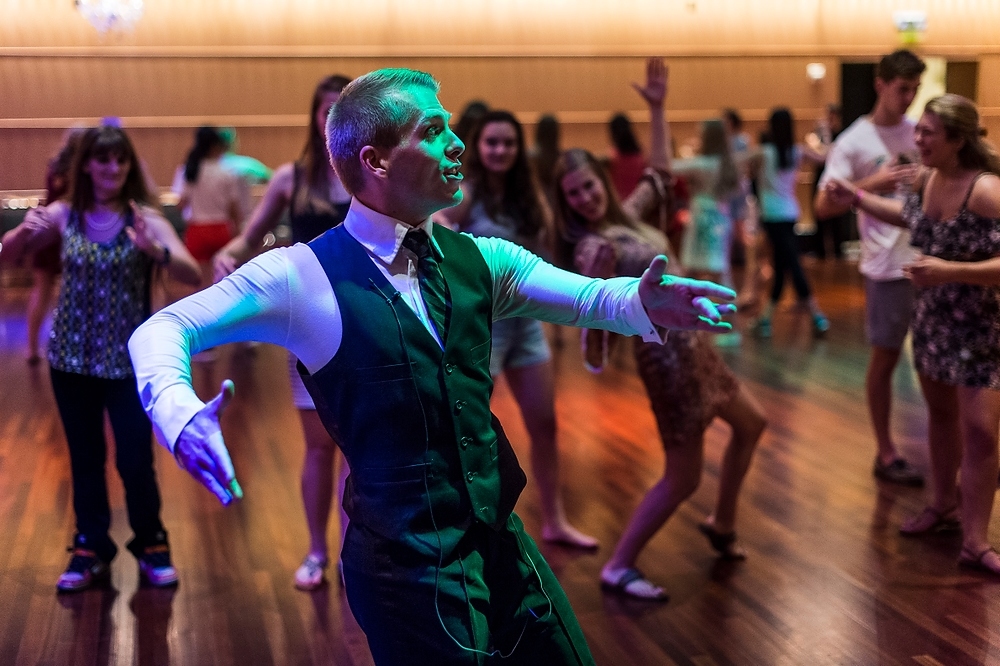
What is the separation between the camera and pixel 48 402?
5926mm

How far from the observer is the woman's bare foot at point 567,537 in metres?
3.72

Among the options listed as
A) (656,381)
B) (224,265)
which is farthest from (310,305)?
(656,381)

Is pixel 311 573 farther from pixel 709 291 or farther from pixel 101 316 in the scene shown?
pixel 709 291

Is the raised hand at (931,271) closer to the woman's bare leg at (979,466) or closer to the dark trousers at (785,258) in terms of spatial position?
the woman's bare leg at (979,466)

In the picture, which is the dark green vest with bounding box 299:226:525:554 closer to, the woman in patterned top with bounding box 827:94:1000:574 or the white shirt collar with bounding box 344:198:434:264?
the white shirt collar with bounding box 344:198:434:264

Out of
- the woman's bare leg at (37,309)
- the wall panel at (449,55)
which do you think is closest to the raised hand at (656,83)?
the woman's bare leg at (37,309)

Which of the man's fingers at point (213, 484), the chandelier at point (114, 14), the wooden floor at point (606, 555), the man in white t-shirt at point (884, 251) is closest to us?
the man's fingers at point (213, 484)

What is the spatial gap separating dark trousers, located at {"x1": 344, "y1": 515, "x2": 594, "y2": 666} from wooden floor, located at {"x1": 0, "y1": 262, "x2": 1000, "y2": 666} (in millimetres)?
1258

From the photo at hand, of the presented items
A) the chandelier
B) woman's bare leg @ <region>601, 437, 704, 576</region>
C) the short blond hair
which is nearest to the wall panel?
the chandelier

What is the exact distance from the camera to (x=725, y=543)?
3.57m

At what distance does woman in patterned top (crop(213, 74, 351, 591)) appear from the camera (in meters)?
3.19

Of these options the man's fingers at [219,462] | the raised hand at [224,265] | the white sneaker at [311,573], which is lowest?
the white sneaker at [311,573]

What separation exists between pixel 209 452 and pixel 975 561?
281cm

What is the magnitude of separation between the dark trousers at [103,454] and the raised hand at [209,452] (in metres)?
2.19
